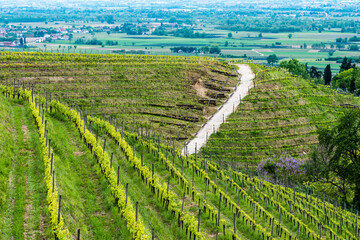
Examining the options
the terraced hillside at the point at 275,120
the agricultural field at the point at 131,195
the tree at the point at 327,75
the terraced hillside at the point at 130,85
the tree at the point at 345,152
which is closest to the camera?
the agricultural field at the point at 131,195

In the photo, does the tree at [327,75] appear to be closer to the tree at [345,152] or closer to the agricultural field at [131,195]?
the tree at [345,152]

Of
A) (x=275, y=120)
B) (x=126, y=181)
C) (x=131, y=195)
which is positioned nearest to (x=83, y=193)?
(x=131, y=195)

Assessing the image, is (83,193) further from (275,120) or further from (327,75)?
(327,75)

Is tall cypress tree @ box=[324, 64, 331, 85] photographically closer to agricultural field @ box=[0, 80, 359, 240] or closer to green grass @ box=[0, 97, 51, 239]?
agricultural field @ box=[0, 80, 359, 240]

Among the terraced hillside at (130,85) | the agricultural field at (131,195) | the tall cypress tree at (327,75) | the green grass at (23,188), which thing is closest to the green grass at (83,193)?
the agricultural field at (131,195)

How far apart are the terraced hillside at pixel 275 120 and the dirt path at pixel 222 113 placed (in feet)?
3.28

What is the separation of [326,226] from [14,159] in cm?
2823

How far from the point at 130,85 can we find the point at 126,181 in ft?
145

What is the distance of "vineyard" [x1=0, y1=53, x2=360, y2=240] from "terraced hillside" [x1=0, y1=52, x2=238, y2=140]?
363mm

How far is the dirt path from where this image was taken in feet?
225

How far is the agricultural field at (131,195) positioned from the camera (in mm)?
28870

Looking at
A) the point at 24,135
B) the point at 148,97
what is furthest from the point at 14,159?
the point at 148,97

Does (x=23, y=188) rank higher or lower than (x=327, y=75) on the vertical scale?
higher

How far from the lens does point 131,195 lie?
35.0 metres
